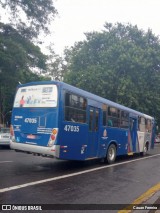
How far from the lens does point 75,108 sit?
10.7 metres

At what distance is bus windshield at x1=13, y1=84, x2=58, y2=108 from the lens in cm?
1017

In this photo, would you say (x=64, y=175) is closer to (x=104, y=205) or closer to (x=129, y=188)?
(x=129, y=188)

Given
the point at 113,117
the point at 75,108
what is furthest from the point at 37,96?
the point at 113,117

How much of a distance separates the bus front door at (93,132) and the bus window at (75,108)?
61 centimetres

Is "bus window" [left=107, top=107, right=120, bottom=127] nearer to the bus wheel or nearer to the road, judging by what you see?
the bus wheel

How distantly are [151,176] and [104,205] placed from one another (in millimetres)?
4754

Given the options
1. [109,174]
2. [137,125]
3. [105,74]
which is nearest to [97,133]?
[109,174]

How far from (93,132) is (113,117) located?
90.6 inches

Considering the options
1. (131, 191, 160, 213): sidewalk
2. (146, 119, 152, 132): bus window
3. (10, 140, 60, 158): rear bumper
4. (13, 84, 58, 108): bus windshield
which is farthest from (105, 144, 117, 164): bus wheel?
(131, 191, 160, 213): sidewalk

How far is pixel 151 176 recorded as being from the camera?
10.6 metres

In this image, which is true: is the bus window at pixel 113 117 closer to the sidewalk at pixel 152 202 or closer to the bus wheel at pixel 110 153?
the bus wheel at pixel 110 153

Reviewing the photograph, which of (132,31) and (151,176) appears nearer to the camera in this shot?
(151,176)

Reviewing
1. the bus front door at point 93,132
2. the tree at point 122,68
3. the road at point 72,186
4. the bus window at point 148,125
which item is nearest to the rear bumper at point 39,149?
the road at point 72,186

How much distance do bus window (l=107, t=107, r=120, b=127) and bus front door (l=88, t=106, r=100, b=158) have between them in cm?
129
